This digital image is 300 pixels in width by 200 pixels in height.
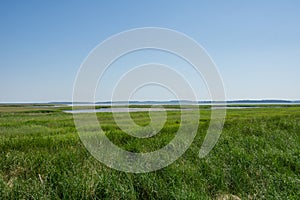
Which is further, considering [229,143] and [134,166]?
[229,143]

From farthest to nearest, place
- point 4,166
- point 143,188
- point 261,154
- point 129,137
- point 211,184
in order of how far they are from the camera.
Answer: point 129,137, point 261,154, point 4,166, point 211,184, point 143,188

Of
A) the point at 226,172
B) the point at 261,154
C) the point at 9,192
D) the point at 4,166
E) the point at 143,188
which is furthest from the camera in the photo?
the point at 261,154

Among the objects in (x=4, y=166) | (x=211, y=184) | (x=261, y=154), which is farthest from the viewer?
(x=261, y=154)

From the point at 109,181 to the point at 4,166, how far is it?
12.0 feet

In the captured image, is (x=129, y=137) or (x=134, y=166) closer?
(x=134, y=166)

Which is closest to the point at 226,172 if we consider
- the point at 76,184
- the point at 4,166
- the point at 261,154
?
the point at 261,154

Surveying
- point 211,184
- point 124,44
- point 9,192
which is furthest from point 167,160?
point 9,192

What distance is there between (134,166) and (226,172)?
7.57 ft

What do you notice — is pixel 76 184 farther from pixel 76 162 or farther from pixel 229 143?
pixel 229 143

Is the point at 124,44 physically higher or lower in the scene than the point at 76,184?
higher

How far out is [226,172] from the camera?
22.6 feet

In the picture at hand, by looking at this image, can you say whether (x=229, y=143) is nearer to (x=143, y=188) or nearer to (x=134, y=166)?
(x=134, y=166)

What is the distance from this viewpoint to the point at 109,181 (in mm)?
5695

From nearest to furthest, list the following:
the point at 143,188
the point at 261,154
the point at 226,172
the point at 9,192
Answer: the point at 9,192 < the point at 143,188 < the point at 226,172 < the point at 261,154
